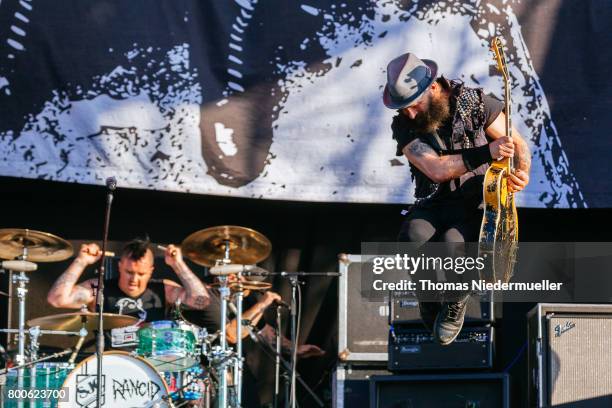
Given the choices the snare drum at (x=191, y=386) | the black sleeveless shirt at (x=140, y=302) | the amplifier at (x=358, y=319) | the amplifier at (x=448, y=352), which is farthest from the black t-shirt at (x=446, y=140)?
the black sleeveless shirt at (x=140, y=302)

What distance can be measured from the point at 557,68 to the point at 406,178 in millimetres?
1581

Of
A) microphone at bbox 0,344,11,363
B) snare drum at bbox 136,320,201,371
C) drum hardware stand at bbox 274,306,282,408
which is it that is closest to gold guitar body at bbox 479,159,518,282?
drum hardware stand at bbox 274,306,282,408

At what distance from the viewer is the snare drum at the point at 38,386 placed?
818cm

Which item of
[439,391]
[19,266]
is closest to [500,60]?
[439,391]

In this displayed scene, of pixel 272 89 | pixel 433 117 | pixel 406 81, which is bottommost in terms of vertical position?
pixel 433 117

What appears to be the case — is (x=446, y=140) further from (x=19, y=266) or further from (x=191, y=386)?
(x=19, y=266)

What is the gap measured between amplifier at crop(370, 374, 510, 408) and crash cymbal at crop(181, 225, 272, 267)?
188 cm

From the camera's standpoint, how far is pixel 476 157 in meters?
6.24

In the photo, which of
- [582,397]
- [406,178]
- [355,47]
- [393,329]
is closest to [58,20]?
[355,47]

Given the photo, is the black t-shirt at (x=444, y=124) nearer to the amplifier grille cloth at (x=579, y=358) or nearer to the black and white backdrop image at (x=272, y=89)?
the amplifier grille cloth at (x=579, y=358)

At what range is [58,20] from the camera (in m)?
8.84

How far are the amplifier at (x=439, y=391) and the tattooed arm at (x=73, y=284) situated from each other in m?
2.76

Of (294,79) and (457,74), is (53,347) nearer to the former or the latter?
(294,79)

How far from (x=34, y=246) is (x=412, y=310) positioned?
3.10 m
